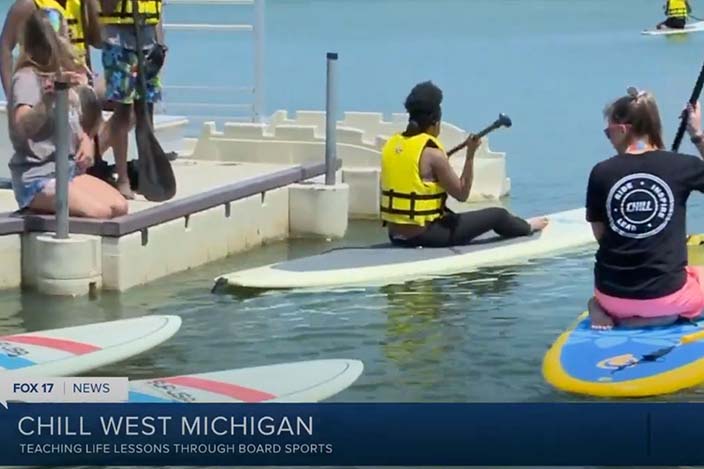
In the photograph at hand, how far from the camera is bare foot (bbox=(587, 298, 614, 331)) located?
626cm

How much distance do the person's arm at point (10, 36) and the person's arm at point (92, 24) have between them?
470 mm

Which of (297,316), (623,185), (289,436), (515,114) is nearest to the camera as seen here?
(289,436)

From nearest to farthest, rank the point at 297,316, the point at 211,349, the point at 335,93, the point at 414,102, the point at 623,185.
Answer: the point at 623,185 < the point at 211,349 < the point at 297,316 < the point at 414,102 < the point at 335,93

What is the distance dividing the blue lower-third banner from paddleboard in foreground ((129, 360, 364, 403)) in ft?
2.54

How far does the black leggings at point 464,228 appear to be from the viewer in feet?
28.2

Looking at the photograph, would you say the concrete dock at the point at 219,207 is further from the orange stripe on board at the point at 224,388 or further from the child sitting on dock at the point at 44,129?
the orange stripe on board at the point at 224,388

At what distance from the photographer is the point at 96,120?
8.57m

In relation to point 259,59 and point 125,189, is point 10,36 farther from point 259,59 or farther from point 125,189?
point 259,59

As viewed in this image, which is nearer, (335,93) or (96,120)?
(96,120)

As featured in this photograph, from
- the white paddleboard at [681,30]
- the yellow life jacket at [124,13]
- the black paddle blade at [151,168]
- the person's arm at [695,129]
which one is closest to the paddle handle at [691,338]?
the person's arm at [695,129]

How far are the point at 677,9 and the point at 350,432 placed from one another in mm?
32625

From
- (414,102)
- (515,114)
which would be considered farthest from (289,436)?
(515,114)

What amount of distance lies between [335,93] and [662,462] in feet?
17.2

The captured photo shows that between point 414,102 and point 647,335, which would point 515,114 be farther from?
point 647,335
